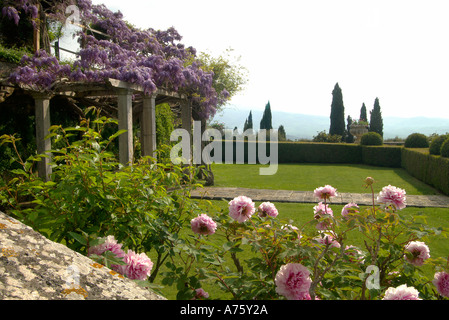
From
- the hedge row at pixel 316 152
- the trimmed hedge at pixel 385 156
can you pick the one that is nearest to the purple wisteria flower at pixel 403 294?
the trimmed hedge at pixel 385 156

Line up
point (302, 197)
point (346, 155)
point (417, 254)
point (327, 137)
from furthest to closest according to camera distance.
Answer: point (327, 137)
point (346, 155)
point (302, 197)
point (417, 254)

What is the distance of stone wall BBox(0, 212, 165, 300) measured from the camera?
0.76 meters

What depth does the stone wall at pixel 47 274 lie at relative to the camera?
76 cm

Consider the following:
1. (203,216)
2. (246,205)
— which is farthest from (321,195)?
(203,216)

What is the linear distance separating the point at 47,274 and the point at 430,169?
510 inches

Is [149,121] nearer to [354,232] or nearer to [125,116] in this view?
[125,116]

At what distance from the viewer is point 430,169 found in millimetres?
11695

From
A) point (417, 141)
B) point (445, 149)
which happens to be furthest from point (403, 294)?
point (417, 141)

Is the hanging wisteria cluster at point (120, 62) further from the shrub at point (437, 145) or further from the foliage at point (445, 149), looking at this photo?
the shrub at point (437, 145)

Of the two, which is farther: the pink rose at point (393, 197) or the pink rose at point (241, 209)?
the pink rose at point (393, 197)

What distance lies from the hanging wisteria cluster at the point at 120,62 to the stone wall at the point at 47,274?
717 centimetres
